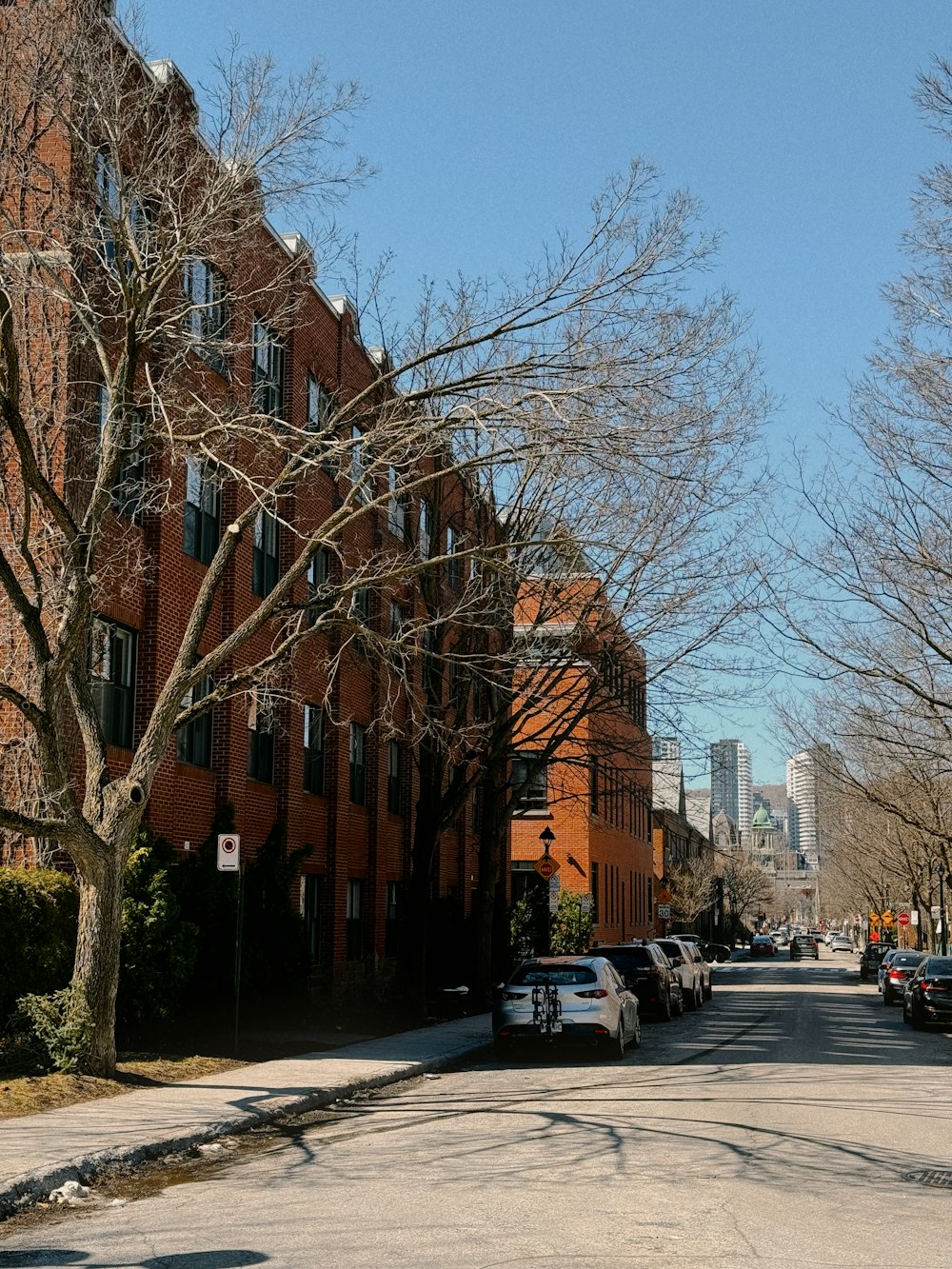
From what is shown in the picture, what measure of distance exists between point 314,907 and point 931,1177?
1970cm

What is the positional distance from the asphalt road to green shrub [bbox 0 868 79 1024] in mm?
3896

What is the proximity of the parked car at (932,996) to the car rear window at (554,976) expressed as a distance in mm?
11034

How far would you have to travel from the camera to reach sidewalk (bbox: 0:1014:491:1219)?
10.0m

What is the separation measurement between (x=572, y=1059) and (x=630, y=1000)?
1594mm

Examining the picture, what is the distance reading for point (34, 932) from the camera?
15820mm

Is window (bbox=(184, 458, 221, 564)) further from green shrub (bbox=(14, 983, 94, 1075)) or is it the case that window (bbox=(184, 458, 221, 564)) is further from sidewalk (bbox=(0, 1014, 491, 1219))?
green shrub (bbox=(14, 983, 94, 1075))

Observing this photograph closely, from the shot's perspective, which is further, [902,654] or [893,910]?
[893,910]

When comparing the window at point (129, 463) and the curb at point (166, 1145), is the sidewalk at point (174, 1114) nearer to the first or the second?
the curb at point (166, 1145)

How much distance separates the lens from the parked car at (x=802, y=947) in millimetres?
96500

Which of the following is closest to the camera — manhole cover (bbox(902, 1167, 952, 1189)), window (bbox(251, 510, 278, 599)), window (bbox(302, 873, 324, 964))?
manhole cover (bbox(902, 1167, 952, 1189))

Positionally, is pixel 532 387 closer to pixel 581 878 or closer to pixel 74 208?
pixel 74 208

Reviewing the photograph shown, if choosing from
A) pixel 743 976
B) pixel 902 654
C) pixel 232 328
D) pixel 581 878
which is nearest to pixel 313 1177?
pixel 232 328

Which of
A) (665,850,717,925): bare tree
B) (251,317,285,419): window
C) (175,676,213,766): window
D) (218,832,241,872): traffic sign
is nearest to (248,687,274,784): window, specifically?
(175,676,213,766): window

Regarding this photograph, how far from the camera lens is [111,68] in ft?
46.3
